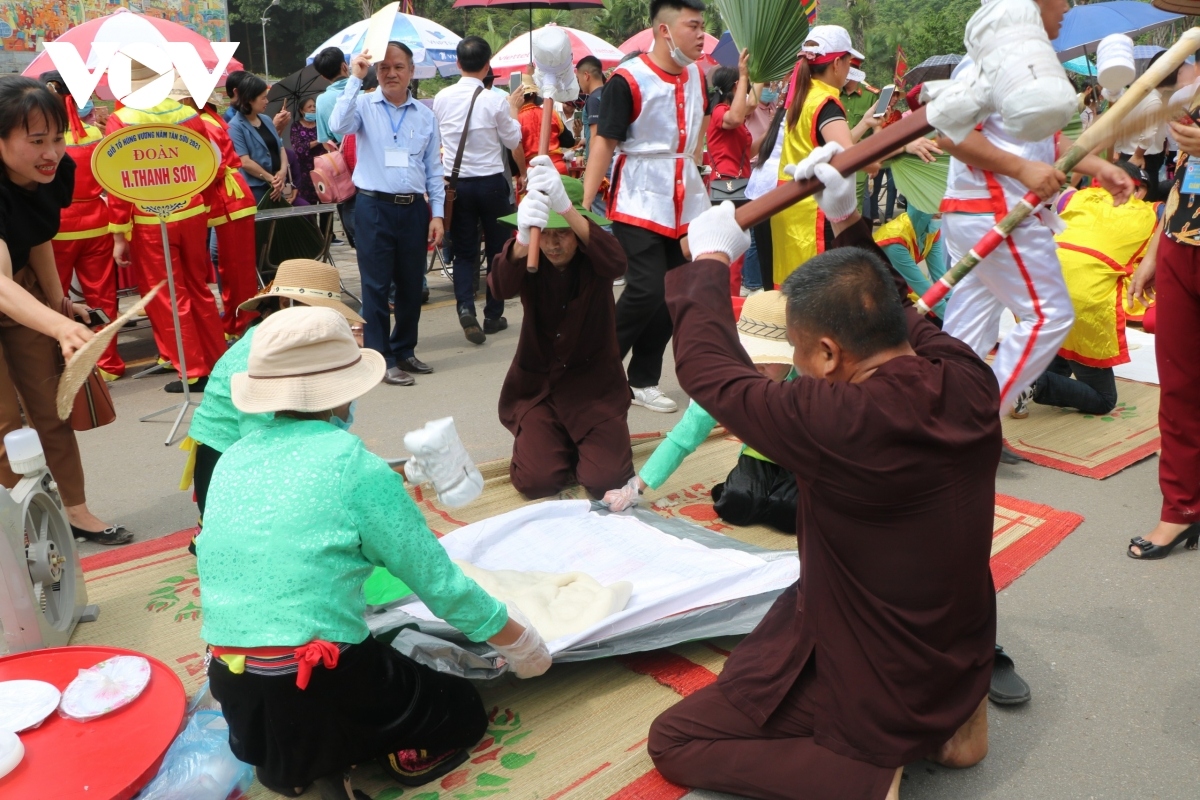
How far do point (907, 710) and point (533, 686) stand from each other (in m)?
1.05

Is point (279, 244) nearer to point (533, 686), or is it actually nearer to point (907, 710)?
point (533, 686)

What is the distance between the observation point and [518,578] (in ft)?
9.61

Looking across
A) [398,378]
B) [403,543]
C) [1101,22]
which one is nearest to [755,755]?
[403,543]

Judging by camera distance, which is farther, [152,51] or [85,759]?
[152,51]

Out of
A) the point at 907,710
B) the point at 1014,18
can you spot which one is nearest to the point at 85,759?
the point at 907,710

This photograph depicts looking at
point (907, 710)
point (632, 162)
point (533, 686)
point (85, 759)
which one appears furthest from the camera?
point (632, 162)

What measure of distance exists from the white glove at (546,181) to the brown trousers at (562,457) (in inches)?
37.7

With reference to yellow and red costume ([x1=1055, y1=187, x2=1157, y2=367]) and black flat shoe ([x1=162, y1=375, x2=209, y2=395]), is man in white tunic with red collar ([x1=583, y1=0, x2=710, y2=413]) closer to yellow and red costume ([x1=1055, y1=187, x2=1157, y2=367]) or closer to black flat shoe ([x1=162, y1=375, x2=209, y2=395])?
yellow and red costume ([x1=1055, y1=187, x2=1157, y2=367])

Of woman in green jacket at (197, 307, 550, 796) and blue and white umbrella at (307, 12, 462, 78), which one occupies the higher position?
blue and white umbrella at (307, 12, 462, 78)

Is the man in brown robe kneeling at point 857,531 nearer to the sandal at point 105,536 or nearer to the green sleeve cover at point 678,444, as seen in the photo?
the green sleeve cover at point 678,444

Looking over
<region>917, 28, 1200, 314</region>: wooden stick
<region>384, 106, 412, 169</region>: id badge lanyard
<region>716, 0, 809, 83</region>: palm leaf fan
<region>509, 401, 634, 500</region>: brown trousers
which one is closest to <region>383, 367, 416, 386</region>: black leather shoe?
<region>384, 106, 412, 169</region>: id badge lanyard

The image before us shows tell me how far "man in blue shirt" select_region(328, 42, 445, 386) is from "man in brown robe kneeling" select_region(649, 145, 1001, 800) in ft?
12.6

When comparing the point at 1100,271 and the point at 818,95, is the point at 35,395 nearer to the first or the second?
the point at 818,95

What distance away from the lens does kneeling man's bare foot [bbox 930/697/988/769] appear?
222cm
